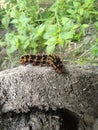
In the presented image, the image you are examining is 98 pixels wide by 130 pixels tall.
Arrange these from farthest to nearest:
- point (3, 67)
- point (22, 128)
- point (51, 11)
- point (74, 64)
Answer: point (51, 11) < point (3, 67) < point (74, 64) < point (22, 128)

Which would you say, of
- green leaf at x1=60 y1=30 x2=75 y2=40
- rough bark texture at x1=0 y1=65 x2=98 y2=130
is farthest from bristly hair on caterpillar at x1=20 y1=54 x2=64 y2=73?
green leaf at x1=60 y1=30 x2=75 y2=40

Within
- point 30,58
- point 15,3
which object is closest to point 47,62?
point 30,58

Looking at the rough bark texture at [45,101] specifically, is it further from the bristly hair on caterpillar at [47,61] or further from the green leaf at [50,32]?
the green leaf at [50,32]

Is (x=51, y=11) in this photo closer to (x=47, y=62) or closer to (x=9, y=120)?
(x=47, y=62)

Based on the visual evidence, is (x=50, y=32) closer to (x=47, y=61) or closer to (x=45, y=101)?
(x=47, y=61)

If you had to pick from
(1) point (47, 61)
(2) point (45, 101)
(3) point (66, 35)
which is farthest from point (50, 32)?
(2) point (45, 101)

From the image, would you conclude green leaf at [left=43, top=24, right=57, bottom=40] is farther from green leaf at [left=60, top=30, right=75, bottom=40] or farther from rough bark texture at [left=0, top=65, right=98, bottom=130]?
rough bark texture at [left=0, top=65, right=98, bottom=130]
